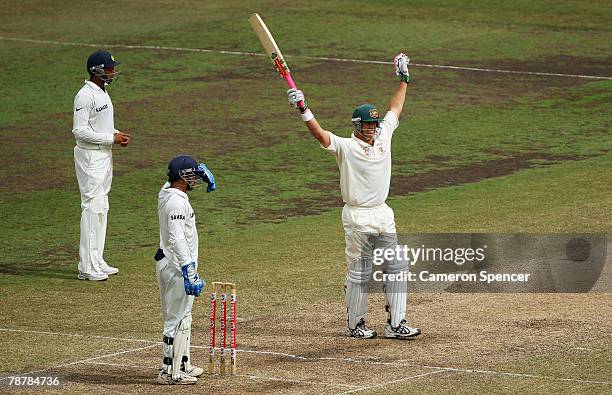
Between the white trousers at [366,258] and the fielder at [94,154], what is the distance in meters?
4.06

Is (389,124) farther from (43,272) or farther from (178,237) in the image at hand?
(43,272)

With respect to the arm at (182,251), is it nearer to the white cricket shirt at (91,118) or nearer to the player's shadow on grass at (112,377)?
the player's shadow on grass at (112,377)

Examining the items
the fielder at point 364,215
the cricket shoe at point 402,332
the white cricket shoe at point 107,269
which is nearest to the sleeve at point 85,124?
the white cricket shoe at point 107,269

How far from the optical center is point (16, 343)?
1331 centimetres

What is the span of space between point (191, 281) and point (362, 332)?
2381 mm

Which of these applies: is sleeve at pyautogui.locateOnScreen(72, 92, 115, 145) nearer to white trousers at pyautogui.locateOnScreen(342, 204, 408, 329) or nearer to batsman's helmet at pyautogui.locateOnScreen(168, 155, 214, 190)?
white trousers at pyautogui.locateOnScreen(342, 204, 408, 329)

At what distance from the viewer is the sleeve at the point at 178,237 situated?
11695 mm

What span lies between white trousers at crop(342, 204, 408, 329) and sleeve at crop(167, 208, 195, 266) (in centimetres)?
209

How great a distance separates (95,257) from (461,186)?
22.4 feet

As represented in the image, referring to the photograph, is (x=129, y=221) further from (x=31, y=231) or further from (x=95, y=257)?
(x=95, y=257)

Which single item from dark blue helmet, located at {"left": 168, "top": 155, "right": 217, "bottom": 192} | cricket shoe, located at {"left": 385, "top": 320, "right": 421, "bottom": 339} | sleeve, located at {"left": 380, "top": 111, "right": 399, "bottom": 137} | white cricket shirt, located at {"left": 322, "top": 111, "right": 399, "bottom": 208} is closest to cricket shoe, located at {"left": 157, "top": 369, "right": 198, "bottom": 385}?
dark blue helmet, located at {"left": 168, "top": 155, "right": 217, "bottom": 192}

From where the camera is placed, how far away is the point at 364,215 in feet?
43.4

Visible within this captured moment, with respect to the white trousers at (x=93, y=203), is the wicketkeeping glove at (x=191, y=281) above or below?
below

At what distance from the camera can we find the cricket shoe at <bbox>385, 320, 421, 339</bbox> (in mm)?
13086
